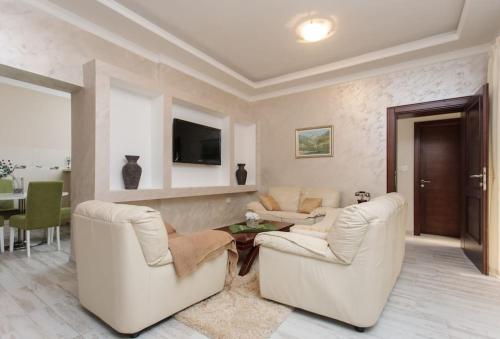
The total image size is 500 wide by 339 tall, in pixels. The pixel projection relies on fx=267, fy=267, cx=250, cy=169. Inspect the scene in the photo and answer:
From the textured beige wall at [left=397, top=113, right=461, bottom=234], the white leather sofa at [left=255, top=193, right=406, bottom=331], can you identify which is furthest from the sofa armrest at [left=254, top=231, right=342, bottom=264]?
the textured beige wall at [left=397, top=113, right=461, bottom=234]

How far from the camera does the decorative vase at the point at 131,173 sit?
3.45 m

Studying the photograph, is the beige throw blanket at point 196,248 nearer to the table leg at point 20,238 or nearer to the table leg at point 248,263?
the table leg at point 248,263

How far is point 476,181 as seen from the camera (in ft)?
10.3

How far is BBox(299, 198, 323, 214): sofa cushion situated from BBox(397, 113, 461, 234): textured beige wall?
1.87 m

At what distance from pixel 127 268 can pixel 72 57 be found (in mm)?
2589

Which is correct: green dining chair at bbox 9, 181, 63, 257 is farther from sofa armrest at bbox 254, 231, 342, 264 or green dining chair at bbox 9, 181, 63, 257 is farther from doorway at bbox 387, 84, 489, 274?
doorway at bbox 387, 84, 489, 274

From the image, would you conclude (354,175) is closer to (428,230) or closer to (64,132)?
(428,230)

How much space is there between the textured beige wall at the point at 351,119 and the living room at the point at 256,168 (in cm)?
2

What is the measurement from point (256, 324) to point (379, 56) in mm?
3916

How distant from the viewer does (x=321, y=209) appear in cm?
433

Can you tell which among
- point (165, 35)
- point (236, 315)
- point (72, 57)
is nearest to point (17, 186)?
point (72, 57)

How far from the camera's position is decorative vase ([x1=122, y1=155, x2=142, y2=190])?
11.3 feet

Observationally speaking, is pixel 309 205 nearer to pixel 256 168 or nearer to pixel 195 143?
pixel 256 168

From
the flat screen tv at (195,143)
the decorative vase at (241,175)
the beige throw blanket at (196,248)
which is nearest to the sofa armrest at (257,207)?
the decorative vase at (241,175)
